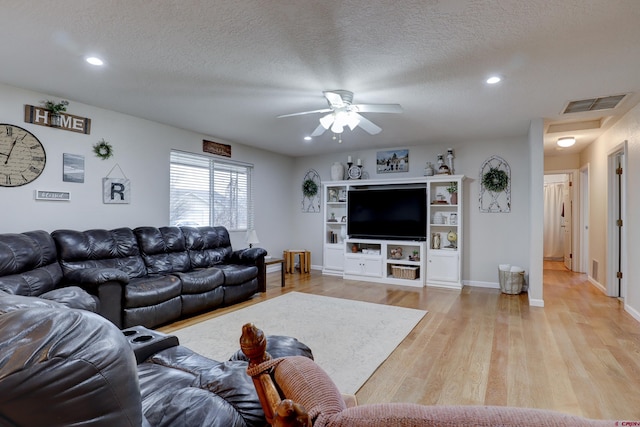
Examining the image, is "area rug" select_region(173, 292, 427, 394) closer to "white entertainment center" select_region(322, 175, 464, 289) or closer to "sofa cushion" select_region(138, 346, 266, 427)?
"sofa cushion" select_region(138, 346, 266, 427)

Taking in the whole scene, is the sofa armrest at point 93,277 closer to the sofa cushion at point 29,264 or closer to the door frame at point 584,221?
the sofa cushion at point 29,264

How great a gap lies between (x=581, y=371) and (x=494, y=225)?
3.29 m

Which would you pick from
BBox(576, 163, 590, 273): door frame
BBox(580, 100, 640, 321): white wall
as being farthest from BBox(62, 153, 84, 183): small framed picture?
BBox(576, 163, 590, 273): door frame

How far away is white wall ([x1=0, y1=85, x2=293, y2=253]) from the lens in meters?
3.46

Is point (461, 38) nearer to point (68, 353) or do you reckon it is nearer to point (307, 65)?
point (307, 65)

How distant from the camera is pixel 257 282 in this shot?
492cm

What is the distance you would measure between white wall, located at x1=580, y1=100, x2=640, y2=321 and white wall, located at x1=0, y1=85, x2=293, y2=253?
5.79m

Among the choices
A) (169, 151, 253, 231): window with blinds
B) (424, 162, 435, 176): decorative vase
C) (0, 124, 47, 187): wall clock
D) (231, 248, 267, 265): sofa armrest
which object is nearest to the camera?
(0, 124, 47, 187): wall clock

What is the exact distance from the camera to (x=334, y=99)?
3268 millimetres

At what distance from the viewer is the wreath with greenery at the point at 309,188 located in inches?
285

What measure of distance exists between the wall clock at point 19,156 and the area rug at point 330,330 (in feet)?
7.59

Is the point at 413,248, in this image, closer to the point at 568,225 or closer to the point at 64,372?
the point at 568,225

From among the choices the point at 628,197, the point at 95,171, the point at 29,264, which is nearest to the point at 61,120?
the point at 95,171

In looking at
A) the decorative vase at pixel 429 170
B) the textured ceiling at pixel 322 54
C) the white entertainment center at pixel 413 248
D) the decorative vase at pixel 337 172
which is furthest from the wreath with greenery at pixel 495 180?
the decorative vase at pixel 337 172
